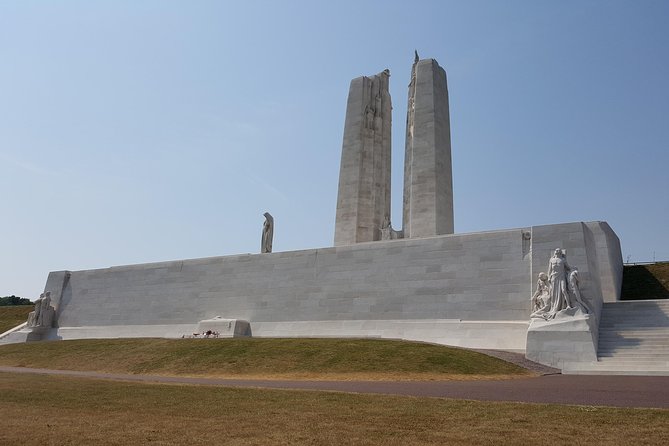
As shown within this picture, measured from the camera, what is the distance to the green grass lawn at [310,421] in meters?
6.81

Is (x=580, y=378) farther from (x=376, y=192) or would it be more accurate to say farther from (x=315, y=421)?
(x=376, y=192)

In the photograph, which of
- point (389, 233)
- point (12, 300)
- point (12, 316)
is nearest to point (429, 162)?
point (389, 233)

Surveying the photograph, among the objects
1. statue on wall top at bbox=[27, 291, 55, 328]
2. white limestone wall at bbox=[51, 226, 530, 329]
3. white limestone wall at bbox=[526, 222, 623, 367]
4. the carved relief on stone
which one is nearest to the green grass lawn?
white limestone wall at bbox=[526, 222, 623, 367]

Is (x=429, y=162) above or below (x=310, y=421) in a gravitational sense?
above

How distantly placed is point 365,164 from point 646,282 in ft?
57.6

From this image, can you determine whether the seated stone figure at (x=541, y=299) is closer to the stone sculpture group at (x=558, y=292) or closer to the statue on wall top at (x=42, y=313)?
the stone sculpture group at (x=558, y=292)

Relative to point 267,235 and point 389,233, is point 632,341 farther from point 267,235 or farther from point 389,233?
point 267,235

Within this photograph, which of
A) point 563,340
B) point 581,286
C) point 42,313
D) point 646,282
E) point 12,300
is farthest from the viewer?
point 12,300

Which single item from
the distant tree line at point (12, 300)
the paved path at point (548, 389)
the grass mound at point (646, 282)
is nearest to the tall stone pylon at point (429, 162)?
the grass mound at point (646, 282)

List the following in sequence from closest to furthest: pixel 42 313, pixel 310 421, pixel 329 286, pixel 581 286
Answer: pixel 310 421 → pixel 581 286 → pixel 329 286 → pixel 42 313

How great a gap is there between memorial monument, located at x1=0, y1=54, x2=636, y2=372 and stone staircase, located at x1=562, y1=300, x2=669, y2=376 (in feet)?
1.63

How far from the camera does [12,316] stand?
44.1 meters

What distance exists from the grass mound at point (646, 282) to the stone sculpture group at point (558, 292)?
29.6 ft

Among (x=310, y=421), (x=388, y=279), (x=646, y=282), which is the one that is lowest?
(x=310, y=421)
